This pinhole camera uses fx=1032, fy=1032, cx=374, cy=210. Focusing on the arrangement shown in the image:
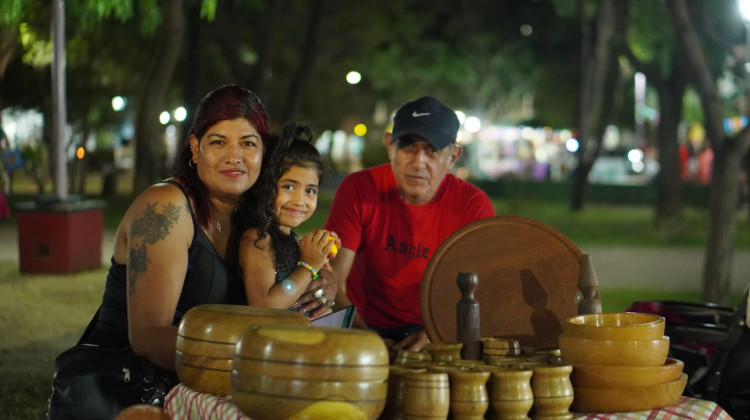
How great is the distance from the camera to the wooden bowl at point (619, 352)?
277 cm

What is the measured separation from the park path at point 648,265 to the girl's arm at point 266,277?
9.53 m

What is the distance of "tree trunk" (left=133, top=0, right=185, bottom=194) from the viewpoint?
15.1m

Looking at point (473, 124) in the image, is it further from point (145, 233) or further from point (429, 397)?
point (429, 397)

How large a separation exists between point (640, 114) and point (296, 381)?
1917 inches

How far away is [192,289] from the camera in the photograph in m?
3.62

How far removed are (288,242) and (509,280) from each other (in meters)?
0.83

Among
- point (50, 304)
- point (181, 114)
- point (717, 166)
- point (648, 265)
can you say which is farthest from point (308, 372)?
point (181, 114)

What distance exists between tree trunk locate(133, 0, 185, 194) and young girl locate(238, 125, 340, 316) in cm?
1156

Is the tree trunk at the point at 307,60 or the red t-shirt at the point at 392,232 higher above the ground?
the tree trunk at the point at 307,60

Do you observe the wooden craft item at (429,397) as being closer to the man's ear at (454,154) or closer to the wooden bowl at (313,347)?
the wooden bowl at (313,347)

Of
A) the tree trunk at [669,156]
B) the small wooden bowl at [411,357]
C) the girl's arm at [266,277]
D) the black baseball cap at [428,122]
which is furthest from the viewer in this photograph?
the tree trunk at [669,156]

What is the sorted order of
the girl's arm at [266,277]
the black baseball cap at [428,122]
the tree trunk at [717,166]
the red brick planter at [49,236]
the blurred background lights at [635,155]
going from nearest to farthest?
the girl's arm at [266,277]
the black baseball cap at [428,122]
the tree trunk at [717,166]
the red brick planter at [49,236]
the blurred background lights at [635,155]

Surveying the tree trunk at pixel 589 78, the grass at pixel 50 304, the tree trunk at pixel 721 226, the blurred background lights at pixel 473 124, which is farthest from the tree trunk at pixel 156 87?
the blurred background lights at pixel 473 124

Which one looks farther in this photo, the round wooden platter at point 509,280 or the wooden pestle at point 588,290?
the round wooden platter at point 509,280
